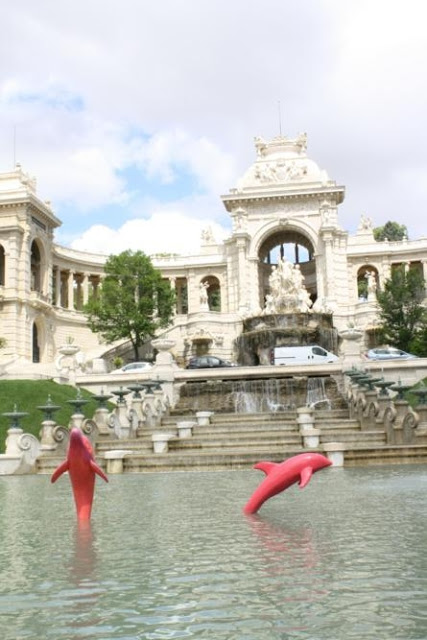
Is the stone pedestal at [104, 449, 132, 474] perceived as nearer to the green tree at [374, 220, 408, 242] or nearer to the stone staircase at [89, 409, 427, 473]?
the stone staircase at [89, 409, 427, 473]

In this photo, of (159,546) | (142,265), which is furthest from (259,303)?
(159,546)

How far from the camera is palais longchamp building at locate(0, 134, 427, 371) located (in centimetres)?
6194

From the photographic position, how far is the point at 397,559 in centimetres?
634

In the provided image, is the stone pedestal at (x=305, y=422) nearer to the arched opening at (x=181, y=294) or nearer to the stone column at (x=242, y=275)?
the stone column at (x=242, y=275)

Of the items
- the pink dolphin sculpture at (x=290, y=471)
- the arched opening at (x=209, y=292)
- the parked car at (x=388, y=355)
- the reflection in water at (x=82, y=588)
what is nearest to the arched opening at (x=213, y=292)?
the arched opening at (x=209, y=292)

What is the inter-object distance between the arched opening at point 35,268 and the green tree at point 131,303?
836 centimetres

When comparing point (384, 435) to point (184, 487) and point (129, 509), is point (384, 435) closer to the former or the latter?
point (184, 487)

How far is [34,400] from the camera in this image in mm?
31688

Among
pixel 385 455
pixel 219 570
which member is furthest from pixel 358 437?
pixel 219 570

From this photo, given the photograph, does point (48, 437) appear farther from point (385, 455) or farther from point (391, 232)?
point (391, 232)

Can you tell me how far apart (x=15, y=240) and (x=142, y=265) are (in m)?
11.8

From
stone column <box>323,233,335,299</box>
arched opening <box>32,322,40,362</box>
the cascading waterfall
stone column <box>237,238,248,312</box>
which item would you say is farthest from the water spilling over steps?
arched opening <box>32,322,40,362</box>

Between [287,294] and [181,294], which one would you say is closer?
[287,294]

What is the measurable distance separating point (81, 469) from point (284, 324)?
46578 millimetres
